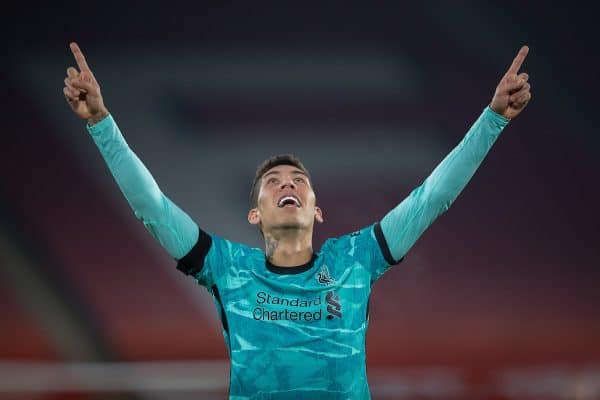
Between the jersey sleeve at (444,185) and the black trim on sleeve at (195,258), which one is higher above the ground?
the jersey sleeve at (444,185)

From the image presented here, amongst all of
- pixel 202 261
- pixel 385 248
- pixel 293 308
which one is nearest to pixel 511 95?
pixel 385 248

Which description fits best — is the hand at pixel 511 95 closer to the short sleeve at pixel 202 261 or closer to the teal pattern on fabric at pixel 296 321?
the teal pattern on fabric at pixel 296 321

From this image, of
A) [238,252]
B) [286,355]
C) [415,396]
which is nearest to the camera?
[286,355]

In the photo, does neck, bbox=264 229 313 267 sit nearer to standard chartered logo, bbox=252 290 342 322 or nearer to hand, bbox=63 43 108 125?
standard chartered logo, bbox=252 290 342 322

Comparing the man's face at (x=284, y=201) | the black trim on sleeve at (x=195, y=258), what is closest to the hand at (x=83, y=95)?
the black trim on sleeve at (x=195, y=258)

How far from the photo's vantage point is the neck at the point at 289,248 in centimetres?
238

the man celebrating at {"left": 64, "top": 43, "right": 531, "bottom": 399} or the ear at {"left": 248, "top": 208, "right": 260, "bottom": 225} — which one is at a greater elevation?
the ear at {"left": 248, "top": 208, "right": 260, "bottom": 225}

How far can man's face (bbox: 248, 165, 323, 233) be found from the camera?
7.79 ft

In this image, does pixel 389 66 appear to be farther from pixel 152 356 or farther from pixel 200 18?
pixel 152 356

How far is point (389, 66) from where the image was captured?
4641 mm

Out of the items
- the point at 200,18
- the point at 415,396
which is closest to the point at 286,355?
the point at 415,396

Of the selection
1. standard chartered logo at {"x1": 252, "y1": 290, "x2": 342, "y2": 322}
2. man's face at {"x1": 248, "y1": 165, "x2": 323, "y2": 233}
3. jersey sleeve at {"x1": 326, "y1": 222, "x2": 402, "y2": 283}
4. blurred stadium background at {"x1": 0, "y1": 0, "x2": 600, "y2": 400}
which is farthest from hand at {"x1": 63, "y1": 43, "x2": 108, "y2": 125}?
blurred stadium background at {"x1": 0, "y1": 0, "x2": 600, "y2": 400}

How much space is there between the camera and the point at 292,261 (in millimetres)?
2379

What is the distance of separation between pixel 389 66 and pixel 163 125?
Answer: 4.68 ft
